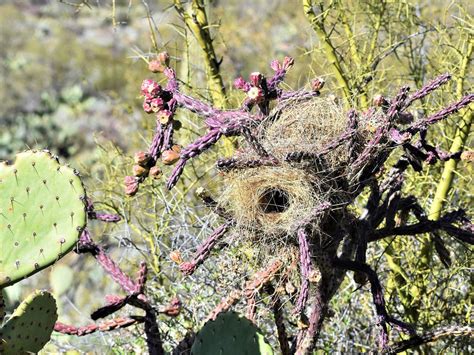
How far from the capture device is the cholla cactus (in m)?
2.42

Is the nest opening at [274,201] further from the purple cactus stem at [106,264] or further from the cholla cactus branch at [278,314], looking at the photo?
the purple cactus stem at [106,264]

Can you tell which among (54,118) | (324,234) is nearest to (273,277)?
(324,234)

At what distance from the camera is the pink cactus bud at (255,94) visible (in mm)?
2499

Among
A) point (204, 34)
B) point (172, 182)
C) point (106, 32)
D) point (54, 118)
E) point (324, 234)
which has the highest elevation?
point (106, 32)

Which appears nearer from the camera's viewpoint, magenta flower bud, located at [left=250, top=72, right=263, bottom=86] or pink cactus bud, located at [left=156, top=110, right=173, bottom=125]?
pink cactus bud, located at [left=156, top=110, right=173, bottom=125]

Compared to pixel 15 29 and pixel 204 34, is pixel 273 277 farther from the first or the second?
pixel 15 29

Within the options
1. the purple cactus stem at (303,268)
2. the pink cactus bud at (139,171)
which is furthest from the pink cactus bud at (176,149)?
the purple cactus stem at (303,268)

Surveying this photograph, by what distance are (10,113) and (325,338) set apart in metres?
15.9

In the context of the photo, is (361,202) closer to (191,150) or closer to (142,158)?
(191,150)

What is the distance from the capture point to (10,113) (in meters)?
Result: 18.5

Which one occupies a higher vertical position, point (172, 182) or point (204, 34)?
point (204, 34)

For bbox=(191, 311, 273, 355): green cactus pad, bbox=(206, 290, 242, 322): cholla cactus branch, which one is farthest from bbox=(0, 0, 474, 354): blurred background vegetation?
bbox=(191, 311, 273, 355): green cactus pad

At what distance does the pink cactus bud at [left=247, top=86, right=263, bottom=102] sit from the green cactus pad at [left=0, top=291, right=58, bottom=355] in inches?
42.2

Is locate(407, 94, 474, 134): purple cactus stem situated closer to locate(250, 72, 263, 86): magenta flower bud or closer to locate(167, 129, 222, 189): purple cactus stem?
locate(250, 72, 263, 86): magenta flower bud
